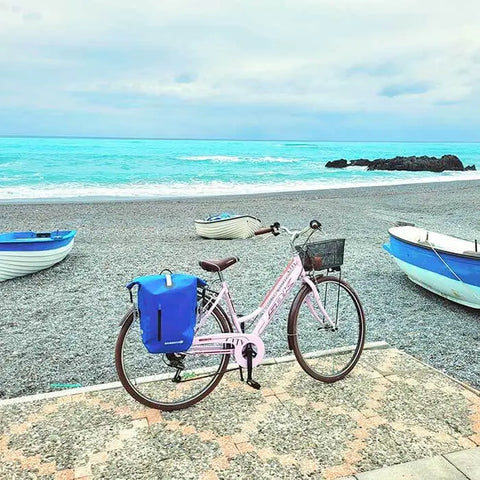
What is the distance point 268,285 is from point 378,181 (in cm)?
3441

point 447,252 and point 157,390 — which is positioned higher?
point 447,252

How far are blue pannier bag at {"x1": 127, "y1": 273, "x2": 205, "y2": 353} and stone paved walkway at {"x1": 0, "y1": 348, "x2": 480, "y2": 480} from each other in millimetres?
628

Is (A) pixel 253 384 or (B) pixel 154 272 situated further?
(B) pixel 154 272

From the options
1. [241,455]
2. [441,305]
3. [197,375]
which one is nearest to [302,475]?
[241,455]

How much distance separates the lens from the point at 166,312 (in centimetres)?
333

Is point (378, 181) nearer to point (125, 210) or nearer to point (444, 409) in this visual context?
point (125, 210)

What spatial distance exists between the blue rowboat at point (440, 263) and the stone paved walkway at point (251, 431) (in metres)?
2.59

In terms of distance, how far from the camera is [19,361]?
5.33 meters

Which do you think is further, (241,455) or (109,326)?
(109,326)

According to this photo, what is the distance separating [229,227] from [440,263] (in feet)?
20.8

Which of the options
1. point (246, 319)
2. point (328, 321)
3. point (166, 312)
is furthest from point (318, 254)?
point (166, 312)

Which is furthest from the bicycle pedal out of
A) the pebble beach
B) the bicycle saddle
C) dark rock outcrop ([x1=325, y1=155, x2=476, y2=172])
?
dark rock outcrop ([x1=325, y1=155, x2=476, y2=172])

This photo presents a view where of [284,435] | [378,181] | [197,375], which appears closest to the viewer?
[284,435]

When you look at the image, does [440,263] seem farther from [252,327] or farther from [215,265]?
[215,265]
